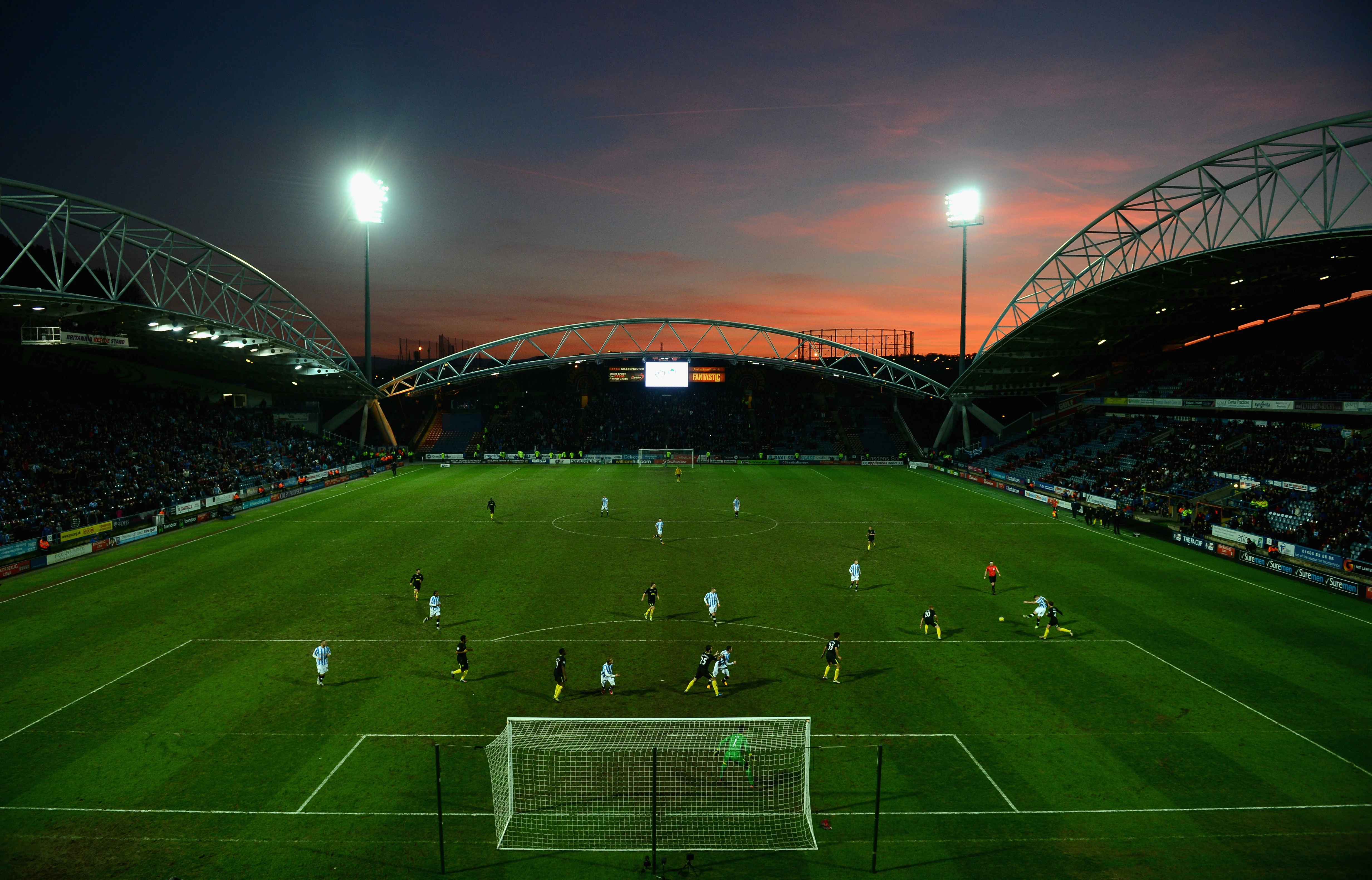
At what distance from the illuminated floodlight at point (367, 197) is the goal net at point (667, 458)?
30.0 metres

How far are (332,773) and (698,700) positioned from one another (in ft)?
24.8

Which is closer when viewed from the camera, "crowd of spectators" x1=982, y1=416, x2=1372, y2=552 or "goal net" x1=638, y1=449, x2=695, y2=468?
"crowd of spectators" x1=982, y1=416, x2=1372, y2=552

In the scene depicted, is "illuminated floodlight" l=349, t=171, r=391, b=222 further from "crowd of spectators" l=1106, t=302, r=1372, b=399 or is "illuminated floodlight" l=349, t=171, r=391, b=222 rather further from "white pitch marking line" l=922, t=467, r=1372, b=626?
"crowd of spectators" l=1106, t=302, r=1372, b=399

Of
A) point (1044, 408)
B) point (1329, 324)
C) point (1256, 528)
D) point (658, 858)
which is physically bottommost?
point (658, 858)

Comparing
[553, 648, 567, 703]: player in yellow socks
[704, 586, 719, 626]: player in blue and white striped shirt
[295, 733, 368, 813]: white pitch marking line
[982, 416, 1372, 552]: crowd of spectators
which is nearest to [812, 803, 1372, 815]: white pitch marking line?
[295, 733, 368, 813]: white pitch marking line

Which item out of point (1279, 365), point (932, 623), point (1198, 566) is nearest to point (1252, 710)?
point (932, 623)

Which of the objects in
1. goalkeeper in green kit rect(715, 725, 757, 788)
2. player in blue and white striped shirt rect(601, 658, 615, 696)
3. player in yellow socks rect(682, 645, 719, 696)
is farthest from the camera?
player in yellow socks rect(682, 645, 719, 696)

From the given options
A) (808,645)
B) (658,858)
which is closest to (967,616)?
(808,645)

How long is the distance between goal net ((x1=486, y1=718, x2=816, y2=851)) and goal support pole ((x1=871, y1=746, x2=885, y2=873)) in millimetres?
989

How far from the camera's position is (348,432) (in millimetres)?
69500

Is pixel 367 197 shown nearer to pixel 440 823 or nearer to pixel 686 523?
pixel 686 523

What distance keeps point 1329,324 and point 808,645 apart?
159 ft

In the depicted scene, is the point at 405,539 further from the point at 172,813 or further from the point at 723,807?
the point at 723,807

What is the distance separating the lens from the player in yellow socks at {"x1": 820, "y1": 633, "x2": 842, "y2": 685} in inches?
649
